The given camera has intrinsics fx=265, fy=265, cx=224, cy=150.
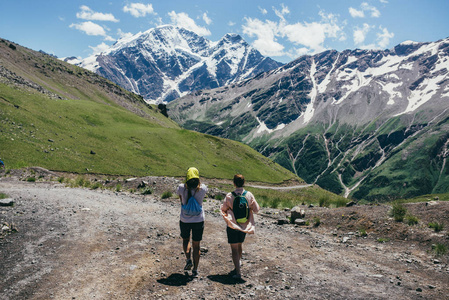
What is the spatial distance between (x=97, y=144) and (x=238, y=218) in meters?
52.4

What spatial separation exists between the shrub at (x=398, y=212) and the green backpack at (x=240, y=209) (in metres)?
13.5

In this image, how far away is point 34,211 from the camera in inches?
629

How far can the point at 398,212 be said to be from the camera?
735 inches

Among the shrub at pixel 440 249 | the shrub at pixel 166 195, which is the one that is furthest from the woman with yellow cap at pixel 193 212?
the shrub at pixel 166 195

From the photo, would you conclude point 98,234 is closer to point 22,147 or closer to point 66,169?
point 66,169

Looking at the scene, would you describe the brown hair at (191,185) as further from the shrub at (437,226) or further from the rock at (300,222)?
the shrub at (437,226)

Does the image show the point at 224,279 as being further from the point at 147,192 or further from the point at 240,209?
the point at 147,192

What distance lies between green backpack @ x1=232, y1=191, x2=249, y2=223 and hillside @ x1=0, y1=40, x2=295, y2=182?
35.9 meters

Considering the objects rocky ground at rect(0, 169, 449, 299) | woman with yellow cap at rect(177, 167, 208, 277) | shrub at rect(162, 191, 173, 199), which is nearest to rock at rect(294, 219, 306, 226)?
rocky ground at rect(0, 169, 449, 299)

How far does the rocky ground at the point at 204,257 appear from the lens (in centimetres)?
885

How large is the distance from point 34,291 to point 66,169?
3797 centimetres

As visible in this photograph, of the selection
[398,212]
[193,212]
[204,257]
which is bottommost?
[204,257]

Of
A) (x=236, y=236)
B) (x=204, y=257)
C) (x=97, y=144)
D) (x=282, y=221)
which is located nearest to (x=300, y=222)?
(x=282, y=221)

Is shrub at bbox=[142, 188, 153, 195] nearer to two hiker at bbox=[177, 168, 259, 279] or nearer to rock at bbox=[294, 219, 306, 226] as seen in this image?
rock at bbox=[294, 219, 306, 226]
